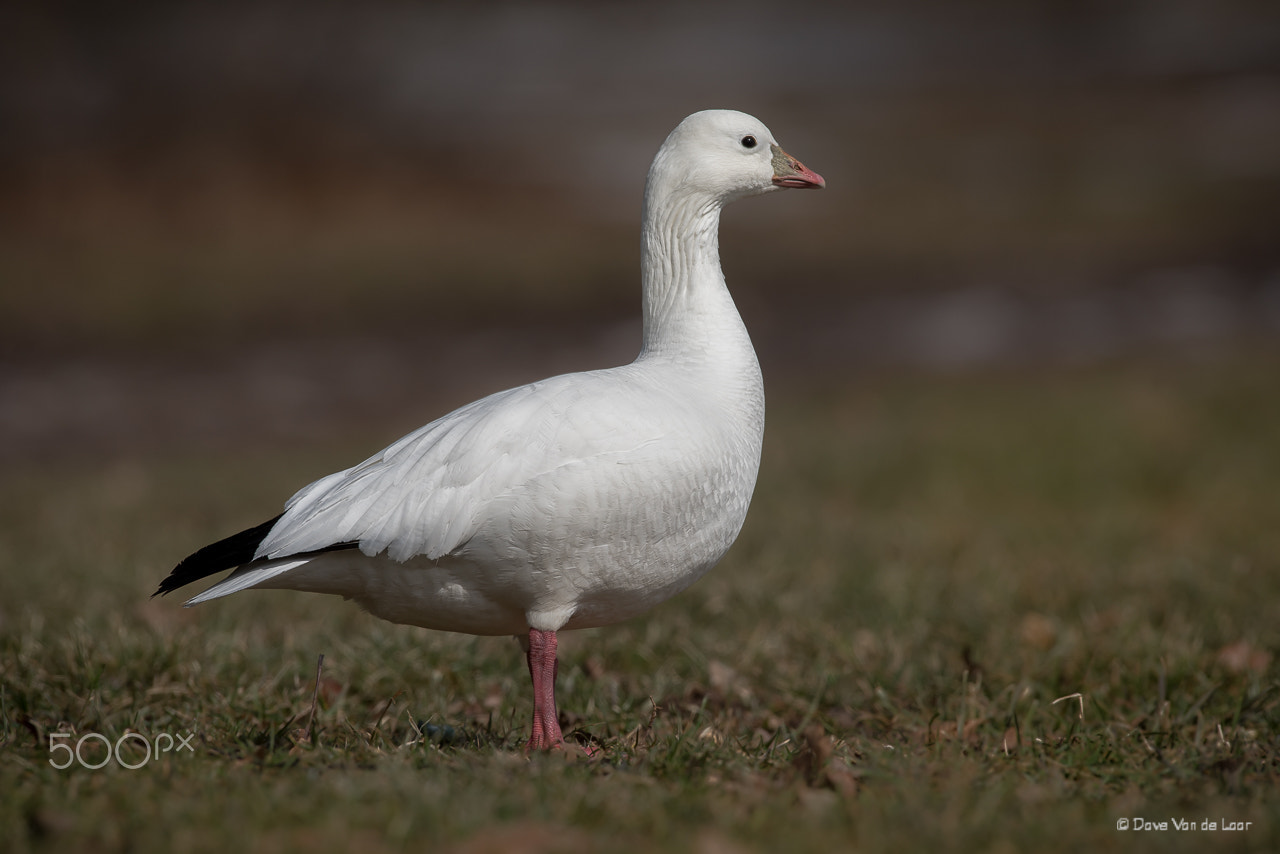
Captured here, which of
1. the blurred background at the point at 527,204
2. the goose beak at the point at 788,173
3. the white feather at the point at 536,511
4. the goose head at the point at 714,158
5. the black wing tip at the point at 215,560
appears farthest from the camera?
the blurred background at the point at 527,204

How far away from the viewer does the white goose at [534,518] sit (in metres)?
3.04

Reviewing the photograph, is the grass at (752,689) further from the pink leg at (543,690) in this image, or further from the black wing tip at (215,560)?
the black wing tip at (215,560)

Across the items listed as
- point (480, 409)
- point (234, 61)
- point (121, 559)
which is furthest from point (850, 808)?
point (234, 61)

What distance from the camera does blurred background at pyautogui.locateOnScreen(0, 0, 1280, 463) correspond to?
42.1 ft

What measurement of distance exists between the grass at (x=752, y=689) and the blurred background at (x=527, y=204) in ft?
16.2

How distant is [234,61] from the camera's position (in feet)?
87.7

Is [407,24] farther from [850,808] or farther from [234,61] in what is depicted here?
[850,808]

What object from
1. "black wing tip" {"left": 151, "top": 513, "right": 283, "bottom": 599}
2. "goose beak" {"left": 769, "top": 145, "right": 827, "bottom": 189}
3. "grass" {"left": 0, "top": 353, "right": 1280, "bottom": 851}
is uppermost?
"goose beak" {"left": 769, "top": 145, "right": 827, "bottom": 189}

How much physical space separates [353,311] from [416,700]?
39.2 feet

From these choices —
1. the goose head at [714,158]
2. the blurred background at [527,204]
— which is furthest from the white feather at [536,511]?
the blurred background at [527,204]

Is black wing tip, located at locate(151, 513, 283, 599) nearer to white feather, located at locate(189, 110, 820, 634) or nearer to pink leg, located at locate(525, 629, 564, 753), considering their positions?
white feather, located at locate(189, 110, 820, 634)

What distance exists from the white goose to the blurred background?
24.2ft

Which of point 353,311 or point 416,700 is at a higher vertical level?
point 353,311

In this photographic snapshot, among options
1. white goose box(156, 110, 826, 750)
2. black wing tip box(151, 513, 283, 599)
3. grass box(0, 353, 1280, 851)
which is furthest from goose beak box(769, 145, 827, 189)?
black wing tip box(151, 513, 283, 599)
